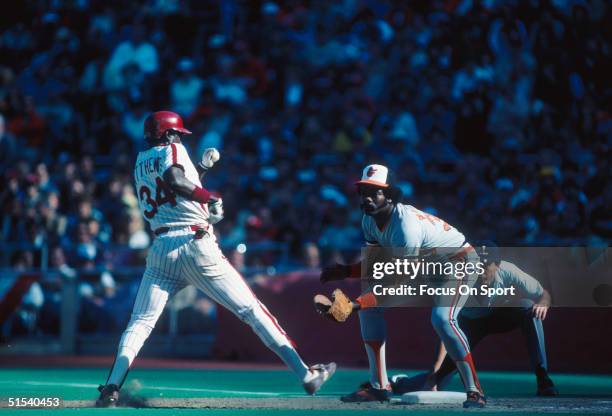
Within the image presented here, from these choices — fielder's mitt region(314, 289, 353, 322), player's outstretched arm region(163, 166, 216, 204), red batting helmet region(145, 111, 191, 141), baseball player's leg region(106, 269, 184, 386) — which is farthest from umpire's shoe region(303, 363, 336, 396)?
red batting helmet region(145, 111, 191, 141)

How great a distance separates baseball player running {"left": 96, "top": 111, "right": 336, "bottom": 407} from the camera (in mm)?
8469

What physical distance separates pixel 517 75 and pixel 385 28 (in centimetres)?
266

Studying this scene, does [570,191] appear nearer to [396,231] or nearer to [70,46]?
[396,231]

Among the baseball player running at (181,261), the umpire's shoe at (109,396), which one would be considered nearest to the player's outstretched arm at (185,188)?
the baseball player running at (181,261)

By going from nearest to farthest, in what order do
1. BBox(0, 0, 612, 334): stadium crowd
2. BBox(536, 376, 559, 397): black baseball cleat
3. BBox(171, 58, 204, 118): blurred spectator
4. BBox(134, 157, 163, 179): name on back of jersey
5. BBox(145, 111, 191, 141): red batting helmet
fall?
BBox(134, 157, 163, 179): name on back of jersey, BBox(145, 111, 191, 141): red batting helmet, BBox(536, 376, 559, 397): black baseball cleat, BBox(0, 0, 612, 334): stadium crowd, BBox(171, 58, 204, 118): blurred spectator

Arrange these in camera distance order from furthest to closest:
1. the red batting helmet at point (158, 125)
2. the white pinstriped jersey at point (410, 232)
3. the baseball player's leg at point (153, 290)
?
the red batting helmet at point (158, 125) < the baseball player's leg at point (153, 290) < the white pinstriped jersey at point (410, 232)

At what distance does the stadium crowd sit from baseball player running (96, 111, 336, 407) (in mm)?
5633

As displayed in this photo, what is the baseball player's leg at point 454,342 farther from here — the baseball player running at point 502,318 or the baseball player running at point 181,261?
the baseball player running at point 181,261

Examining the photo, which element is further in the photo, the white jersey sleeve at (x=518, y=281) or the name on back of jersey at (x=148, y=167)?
the white jersey sleeve at (x=518, y=281)

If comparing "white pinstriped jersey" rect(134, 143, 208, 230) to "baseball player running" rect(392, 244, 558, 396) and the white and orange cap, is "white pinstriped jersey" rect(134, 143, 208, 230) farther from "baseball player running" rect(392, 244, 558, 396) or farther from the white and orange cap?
"baseball player running" rect(392, 244, 558, 396)

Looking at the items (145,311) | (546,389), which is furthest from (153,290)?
(546,389)

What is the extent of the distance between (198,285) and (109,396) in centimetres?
113

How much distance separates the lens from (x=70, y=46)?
20406mm

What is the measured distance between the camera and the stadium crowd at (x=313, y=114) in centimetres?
1537
